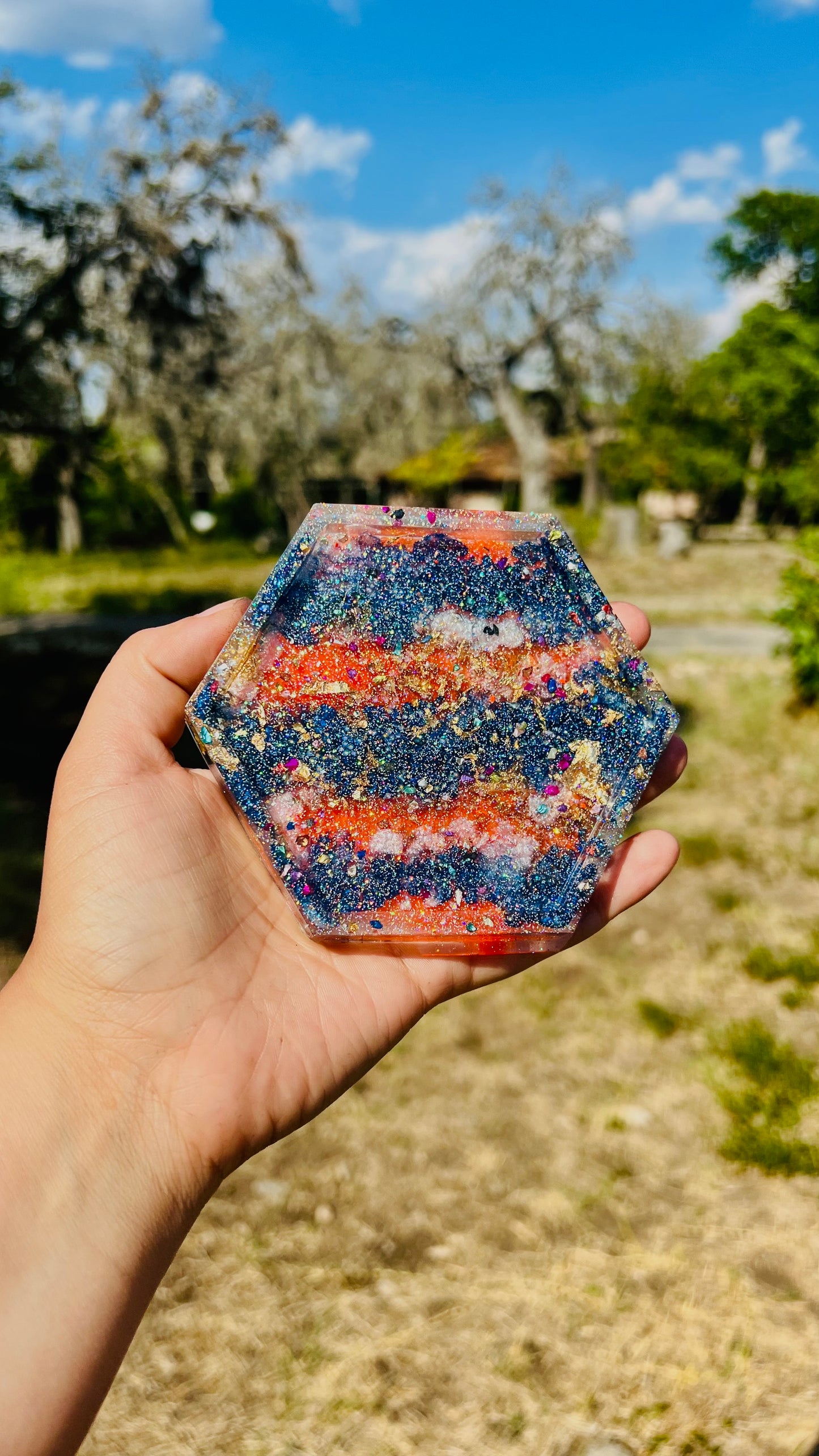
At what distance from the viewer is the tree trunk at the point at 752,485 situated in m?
24.5

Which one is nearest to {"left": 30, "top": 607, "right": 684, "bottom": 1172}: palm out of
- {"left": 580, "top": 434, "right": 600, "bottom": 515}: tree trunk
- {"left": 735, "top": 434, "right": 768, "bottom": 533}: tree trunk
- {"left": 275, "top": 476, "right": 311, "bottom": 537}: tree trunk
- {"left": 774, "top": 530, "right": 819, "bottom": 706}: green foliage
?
{"left": 774, "top": 530, "right": 819, "bottom": 706}: green foliage

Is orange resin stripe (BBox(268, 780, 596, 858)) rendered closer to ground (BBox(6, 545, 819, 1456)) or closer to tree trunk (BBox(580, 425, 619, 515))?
ground (BBox(6, 545, 819, 1456))

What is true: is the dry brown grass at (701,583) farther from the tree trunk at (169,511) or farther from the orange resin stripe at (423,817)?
the tree trunk at (169,511)

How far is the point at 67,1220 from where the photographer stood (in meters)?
1.74

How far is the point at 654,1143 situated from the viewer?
12.7ft

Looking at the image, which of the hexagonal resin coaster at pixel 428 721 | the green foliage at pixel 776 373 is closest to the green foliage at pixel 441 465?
the green foliage at pixel 776 373

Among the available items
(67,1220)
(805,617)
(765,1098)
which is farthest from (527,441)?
(67,1220)

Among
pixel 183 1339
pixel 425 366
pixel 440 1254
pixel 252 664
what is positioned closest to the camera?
pixel 252 664

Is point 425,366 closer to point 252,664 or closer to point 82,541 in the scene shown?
point 82,541

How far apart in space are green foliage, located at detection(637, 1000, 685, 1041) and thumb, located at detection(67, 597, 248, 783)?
10.9ft

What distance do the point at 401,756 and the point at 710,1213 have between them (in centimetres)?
250

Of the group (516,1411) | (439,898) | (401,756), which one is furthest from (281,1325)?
(401,756)

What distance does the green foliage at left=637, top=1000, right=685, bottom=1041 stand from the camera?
459cm

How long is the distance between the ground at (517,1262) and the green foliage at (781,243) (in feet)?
54.9
